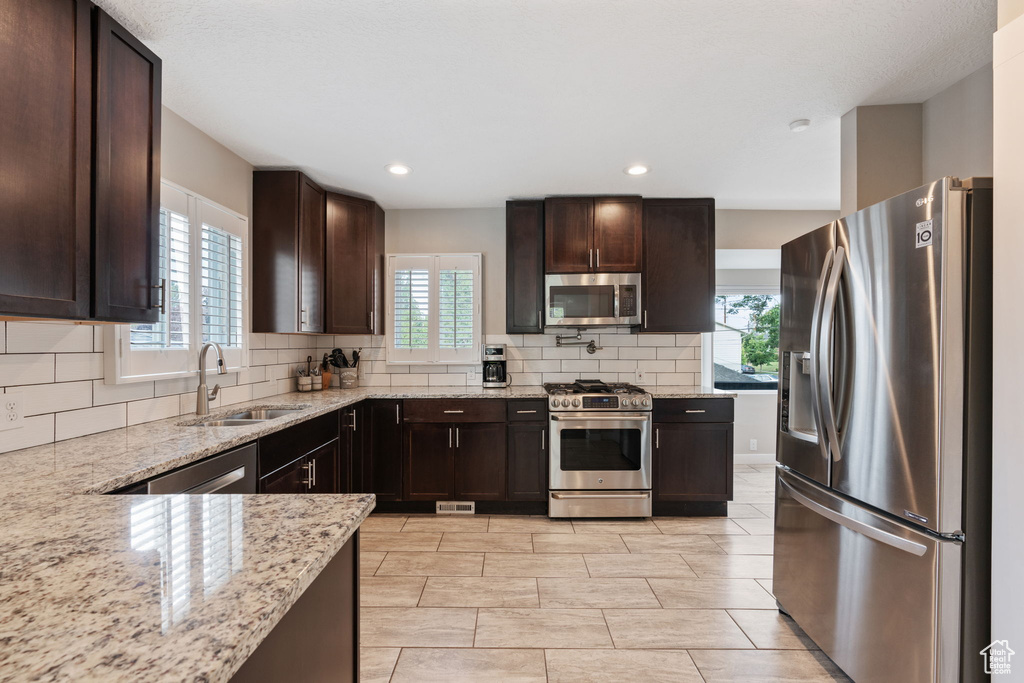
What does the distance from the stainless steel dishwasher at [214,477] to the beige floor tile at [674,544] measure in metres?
2.14

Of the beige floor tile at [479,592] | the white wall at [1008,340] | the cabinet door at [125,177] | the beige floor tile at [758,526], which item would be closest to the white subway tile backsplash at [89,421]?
the cabinet door at [125,177]

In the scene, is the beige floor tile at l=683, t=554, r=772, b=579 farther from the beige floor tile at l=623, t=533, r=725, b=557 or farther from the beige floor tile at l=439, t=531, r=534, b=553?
the beige floor tile at l=439, t=531, r=534, b=553

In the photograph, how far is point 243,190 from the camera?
312cm

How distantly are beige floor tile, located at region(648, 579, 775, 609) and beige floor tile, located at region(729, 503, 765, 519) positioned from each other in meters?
1.08

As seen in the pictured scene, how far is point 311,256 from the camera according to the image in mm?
3445

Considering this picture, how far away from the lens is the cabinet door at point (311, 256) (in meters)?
3.33

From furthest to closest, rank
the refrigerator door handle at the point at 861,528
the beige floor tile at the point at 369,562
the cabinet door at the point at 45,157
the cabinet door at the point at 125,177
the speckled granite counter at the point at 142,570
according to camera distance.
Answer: the beige floor tile at the point at 369,562 < the cabinet door at the point at 125,177 < the refrigerator door handle at the point at 861,528 < the cabinet door at the point at 45,157 < the speckled granite counter at the point at 142,570

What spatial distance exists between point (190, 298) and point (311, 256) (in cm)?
99

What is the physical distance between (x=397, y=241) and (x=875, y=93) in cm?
327

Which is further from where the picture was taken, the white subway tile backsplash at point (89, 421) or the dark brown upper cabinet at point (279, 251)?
the dark brown upper cabinet at point (279, 251)

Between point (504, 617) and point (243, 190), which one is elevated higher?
point (243, 190)

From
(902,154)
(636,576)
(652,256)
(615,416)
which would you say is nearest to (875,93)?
(902,154)

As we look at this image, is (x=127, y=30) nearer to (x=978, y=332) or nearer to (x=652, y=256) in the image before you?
(x=978, y=332)

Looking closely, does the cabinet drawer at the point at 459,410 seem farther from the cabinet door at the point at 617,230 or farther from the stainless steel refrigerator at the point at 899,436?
the stainless steel refrigerator at the point at 899,436
